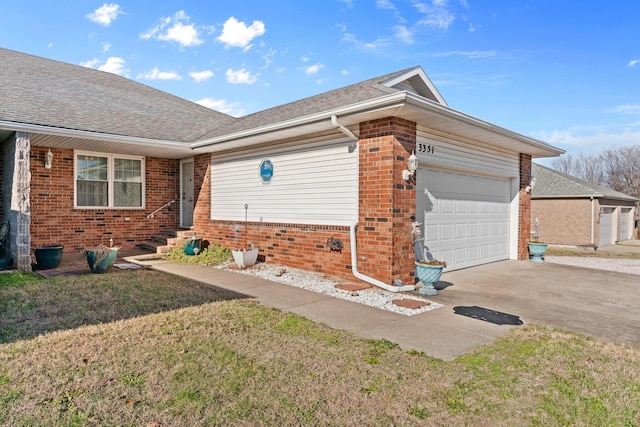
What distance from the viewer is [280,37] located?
10562 mm

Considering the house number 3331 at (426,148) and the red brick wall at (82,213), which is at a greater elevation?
the house number 3331 at (426,148)

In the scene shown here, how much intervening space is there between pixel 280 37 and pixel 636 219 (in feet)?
86.0

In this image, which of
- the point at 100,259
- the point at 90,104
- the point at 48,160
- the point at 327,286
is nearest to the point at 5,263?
the point at 100,259

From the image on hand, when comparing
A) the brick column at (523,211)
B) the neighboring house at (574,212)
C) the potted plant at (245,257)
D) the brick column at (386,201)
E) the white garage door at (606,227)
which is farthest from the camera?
the white garage door at (606,227)

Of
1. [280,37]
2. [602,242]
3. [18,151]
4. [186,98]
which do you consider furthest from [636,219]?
[18,151]

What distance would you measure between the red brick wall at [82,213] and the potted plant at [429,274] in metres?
8.65

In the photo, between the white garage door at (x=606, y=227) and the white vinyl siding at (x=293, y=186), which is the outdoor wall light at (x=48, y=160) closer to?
the white vinyl siding at (x=293, y=186)

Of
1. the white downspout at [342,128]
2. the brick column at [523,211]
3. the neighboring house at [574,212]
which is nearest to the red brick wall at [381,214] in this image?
the white downspout at [342,128]

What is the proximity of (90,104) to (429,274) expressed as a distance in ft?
33.4

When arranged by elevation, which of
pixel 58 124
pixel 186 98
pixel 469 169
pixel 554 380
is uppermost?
pixel 186 98

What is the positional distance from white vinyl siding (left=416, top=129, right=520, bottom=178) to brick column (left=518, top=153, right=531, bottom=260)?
302mm

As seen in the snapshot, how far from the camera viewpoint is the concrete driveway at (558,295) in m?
4.94

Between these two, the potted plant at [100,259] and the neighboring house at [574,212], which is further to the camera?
the neighboring house at [574,212]

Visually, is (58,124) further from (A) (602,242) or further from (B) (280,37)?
(A) (602,242)
